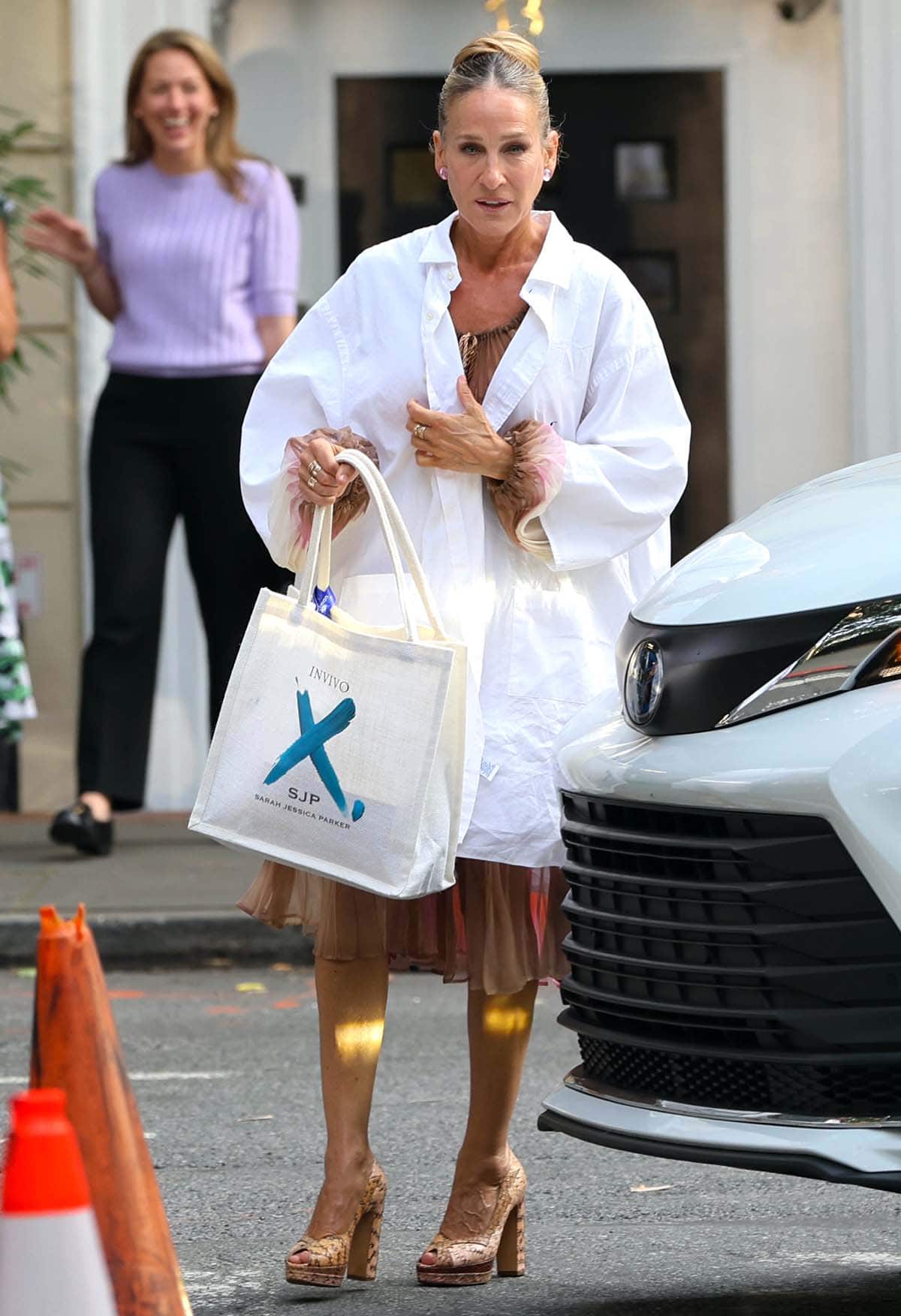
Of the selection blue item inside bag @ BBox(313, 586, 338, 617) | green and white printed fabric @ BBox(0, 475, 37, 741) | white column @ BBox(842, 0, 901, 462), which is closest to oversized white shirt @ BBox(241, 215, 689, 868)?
blue item inside bag @ BBox(313, 586, 338, 617)

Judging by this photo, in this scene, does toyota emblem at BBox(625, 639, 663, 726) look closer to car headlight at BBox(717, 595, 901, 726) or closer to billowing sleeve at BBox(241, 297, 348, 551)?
car headlight at BBox(717, 595, 901, 726)

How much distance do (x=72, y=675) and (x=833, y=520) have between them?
21.1ft

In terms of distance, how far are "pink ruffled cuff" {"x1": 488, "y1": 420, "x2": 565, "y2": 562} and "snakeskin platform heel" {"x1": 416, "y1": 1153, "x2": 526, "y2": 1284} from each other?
3.16ft

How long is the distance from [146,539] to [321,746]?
4.21 metres

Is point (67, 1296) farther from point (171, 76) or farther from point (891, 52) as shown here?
point (891, 52)

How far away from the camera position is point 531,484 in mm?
3650

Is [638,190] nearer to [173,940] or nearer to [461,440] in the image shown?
[173,940]

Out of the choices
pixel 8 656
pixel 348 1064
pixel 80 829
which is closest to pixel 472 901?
pixel 348 1064

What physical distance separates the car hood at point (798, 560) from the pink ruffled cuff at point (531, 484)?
1.04 feet

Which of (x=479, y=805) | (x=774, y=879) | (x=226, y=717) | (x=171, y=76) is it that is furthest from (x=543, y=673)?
(x=171, y=76)

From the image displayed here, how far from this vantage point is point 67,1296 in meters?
2.26

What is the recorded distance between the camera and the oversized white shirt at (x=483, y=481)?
12.1 ft

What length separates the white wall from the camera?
9531mm

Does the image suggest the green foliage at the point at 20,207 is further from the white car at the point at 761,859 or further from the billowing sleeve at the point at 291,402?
Answer: the white car at the point at 761,859
